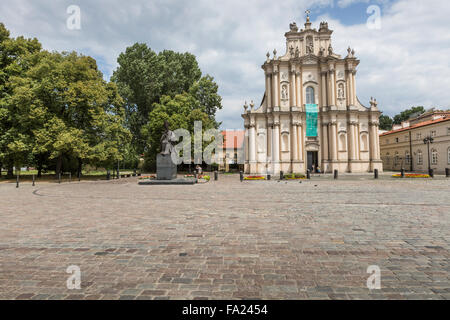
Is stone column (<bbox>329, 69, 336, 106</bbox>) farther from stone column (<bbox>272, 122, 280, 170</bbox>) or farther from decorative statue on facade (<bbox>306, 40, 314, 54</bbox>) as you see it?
stone column (<bbox>272, 122, 280, 170</bbox>)

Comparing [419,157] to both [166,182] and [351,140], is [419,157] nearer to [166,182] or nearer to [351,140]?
[351,140]

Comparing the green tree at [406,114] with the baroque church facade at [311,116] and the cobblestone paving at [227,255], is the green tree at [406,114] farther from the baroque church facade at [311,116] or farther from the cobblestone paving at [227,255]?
the cobblestone paving at [227,255]

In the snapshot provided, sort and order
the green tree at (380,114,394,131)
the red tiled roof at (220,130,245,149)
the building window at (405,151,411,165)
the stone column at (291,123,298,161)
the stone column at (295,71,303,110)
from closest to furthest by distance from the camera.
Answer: the stone column at (291,123,298,161), the stone column at (295,71,303,110), the building window at (405,151,411,165), the red tiled roof at (220,130,245,149), the green tree at (380,114,394,131)

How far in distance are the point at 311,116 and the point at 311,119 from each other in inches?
18.6

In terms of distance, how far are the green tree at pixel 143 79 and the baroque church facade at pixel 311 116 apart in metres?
14.2

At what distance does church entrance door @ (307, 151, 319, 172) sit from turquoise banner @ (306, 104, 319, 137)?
300 cm

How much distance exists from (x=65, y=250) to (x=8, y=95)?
30833 millimetres

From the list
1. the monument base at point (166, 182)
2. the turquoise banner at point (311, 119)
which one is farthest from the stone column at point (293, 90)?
the monument base at point (166, 182)

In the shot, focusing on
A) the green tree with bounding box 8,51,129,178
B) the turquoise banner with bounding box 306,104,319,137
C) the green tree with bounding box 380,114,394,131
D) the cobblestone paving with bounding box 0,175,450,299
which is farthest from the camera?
the green tree with bounding box 380,114,394,131

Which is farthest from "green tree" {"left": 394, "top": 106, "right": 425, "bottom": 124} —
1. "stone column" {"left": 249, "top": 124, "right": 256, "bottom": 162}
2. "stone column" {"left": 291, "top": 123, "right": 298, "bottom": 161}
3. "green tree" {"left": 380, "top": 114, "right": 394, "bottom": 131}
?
"stone column" {"left": 249, "top": 124, "right": 256, "bottom": 162}

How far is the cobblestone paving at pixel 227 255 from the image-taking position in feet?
9.93

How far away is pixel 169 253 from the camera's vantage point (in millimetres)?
4297

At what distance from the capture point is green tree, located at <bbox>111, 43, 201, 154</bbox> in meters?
40.6

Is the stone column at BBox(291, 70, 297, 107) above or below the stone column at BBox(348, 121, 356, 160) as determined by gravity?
above
